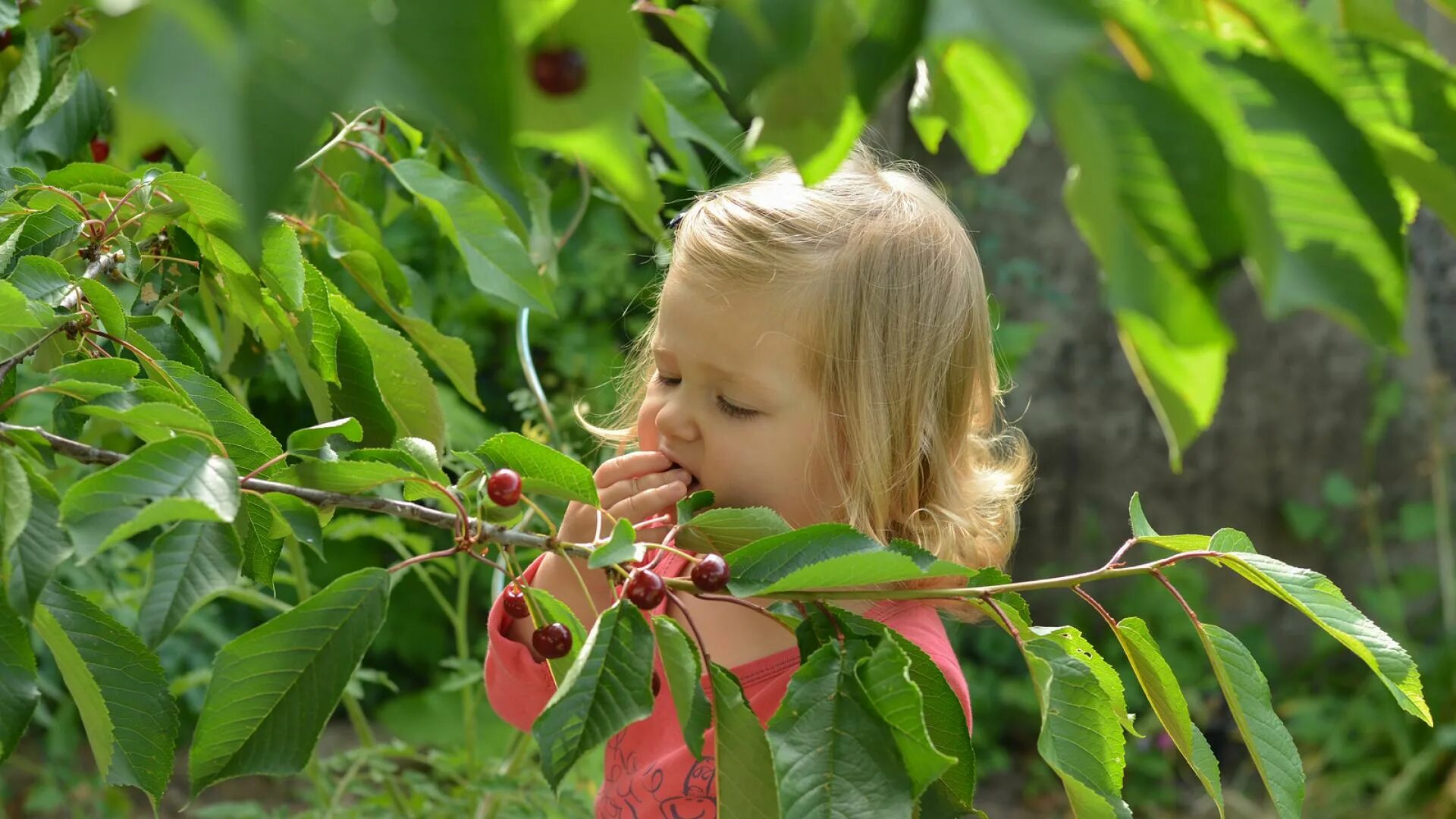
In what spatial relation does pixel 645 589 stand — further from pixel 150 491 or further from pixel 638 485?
pixel 638 485

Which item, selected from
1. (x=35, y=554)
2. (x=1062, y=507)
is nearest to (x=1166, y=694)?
(x=35, y=554)

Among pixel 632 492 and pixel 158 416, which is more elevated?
pixel 158 416

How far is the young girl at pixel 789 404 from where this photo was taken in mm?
1070

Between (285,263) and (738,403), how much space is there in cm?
41

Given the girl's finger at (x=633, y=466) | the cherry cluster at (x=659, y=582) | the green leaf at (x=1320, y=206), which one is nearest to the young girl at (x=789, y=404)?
the girl's finger at (x=633, y=466)

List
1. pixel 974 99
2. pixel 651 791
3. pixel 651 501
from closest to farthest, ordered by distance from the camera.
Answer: pixel 974 99, pixel 651 501, pixel 651 791

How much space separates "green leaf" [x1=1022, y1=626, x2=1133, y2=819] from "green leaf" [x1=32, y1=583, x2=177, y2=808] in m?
0.41

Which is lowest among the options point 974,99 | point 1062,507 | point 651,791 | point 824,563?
point 1062,507

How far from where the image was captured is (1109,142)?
0.95 feet

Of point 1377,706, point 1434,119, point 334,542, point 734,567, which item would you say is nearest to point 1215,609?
point 1377,706

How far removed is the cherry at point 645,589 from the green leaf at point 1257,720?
29 cm

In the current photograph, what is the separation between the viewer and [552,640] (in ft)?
2.29

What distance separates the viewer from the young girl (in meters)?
1.07

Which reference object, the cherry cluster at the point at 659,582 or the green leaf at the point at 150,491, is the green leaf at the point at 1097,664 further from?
the green leaf at the point at 150,491
